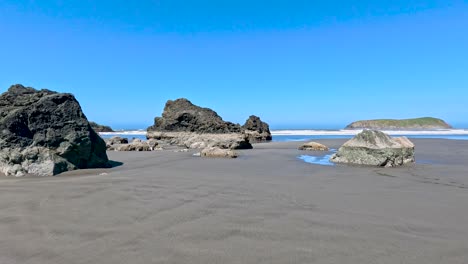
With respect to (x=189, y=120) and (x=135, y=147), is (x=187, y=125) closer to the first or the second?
(x=189, y=120)

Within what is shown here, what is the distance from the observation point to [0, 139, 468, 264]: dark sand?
9.28 feet

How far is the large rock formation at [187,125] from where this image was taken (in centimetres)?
2628

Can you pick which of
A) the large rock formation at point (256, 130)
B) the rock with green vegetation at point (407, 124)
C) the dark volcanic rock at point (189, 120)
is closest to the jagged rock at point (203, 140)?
the dark volcanic rock at point (189, 120)

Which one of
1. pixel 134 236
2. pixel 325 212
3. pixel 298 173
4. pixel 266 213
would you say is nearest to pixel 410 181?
pixel 298 173

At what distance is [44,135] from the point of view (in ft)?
28.3

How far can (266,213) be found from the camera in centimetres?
419

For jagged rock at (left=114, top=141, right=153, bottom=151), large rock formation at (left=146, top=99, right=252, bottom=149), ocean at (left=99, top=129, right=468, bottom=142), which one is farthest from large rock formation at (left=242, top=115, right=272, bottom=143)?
jagged rock at (left=114, top=141, right=153, bottom=151)

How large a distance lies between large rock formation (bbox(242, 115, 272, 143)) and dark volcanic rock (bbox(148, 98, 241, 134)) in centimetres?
527

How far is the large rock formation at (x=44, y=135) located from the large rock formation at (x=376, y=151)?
8.32 metres

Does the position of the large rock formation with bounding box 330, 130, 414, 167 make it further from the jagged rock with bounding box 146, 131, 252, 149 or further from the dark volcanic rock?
the dark volcanic rock

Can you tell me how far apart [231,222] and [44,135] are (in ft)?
24.2

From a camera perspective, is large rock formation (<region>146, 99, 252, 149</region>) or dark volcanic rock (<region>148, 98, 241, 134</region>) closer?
large rock formation (<region>146, 99, 252, 149</region>)

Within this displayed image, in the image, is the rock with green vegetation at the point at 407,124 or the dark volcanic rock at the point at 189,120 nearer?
the dark volcanic rock at the point at 189,120

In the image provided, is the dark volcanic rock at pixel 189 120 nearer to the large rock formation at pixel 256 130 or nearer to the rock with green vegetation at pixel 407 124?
the large rock formation at pixel 256 130
